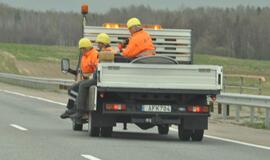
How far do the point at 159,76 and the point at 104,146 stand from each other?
1.90 meters

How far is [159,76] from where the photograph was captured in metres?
14.3

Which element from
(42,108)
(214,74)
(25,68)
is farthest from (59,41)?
(214,74)

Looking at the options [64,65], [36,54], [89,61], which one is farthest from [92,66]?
[36,54]

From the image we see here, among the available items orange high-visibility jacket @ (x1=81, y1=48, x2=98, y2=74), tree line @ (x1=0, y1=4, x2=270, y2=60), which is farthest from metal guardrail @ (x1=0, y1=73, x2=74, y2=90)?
tree line @ (x1=0, y1=4, x2=270, y2=60)

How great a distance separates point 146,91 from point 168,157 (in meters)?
2.70

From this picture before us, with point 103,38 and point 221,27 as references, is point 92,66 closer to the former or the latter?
point 103,38

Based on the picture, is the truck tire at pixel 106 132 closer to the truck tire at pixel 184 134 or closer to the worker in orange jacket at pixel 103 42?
the truck tire at pixel 184 134

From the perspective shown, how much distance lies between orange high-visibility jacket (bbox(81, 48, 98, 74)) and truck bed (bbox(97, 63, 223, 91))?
170 cm

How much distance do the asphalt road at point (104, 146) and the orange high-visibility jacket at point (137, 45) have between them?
1.63 metres

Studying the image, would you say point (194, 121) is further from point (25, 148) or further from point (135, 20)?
point (25, 148)

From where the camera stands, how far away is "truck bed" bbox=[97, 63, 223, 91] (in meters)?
14.2

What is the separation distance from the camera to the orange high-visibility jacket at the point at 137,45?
49.0 feet

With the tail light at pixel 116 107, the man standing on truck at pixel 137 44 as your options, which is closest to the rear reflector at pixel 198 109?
the tail light at pixel 116 107

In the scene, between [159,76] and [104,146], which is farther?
[159,76]
